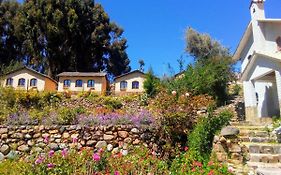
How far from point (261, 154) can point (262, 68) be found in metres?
7.87

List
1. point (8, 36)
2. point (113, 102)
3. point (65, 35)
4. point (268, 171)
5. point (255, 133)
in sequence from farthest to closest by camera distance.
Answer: point (8, 36), point (65, 35), point (113, 102), point (255, 133), point (268, 171)

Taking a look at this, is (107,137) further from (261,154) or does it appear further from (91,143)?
(261,154)

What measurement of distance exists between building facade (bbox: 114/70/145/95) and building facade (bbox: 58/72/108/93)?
6.26ft

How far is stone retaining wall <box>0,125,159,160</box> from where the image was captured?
9.36 metres

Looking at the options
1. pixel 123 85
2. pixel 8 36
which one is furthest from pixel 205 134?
pixel 8 36

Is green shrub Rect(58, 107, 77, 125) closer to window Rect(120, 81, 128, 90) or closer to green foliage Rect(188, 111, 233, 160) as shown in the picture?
green foliage Rect(188, 111, 233, 160)

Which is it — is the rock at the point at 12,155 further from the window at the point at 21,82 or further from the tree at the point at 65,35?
the tree at the point at 65,35

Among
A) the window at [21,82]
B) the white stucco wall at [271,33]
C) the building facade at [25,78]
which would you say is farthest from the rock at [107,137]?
the window at [21,82]

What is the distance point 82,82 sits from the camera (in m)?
34.3

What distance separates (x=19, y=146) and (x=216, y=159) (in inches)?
268

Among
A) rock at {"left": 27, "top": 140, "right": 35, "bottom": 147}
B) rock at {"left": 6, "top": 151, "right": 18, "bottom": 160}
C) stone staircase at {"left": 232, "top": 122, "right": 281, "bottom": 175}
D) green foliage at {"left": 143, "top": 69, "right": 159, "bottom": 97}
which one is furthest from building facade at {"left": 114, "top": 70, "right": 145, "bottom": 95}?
stone staircase at {"left": 232, "top": 122, "right": 281, "bottom": 175}

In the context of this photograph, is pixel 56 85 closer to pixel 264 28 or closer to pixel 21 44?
pixel 21 44

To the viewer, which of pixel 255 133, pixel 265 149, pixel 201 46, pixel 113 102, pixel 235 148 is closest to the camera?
pixel 235 148

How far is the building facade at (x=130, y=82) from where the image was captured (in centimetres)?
3438
